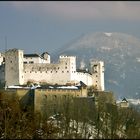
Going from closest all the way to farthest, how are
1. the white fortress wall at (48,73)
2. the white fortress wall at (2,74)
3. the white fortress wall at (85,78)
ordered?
the white fortress wall at (2,74) < the white fortress wall at (48,73) < the white fortress wall at (85,78)

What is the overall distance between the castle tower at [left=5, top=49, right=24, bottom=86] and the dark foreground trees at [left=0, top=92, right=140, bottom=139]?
11.2 meters

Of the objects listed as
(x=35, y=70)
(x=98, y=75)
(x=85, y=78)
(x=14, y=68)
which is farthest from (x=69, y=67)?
(x=14, y=68)

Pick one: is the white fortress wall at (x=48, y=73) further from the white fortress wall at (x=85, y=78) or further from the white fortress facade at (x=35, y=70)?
the white fortress wall at (x=85, y=78)

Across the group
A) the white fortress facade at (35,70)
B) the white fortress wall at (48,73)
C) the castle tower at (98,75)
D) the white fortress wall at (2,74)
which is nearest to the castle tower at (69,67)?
the white fortress facade at (35,70)

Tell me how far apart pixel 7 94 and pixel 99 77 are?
2091cm

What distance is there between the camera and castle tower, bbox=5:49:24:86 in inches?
3445

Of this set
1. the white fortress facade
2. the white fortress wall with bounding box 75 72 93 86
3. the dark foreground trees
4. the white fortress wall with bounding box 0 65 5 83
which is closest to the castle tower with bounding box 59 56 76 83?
the white fortress facade

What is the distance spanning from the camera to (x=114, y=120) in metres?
69.3

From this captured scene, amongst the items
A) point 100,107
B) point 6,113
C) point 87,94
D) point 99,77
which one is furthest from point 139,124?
point 99,77

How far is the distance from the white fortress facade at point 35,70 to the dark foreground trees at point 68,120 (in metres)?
11.2

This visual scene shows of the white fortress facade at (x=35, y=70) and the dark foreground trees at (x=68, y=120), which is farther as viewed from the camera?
the white fortress facade at (x=35, y=70)

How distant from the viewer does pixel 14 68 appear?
87.7 metres

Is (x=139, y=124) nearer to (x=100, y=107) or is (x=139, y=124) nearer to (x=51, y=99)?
(x=100, y=107)

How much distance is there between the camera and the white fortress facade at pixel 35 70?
87.9 meters
